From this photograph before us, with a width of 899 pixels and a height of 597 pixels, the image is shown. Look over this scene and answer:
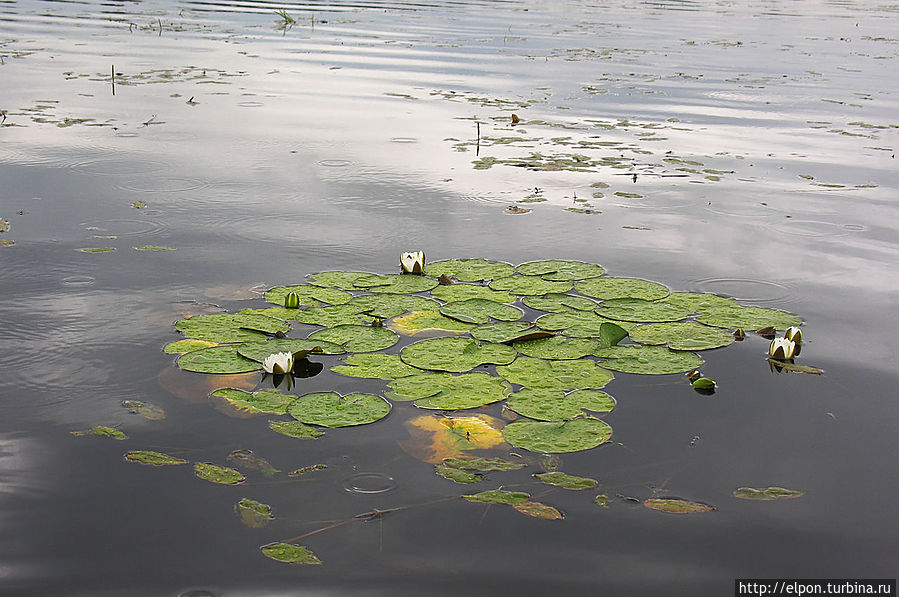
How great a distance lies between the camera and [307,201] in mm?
5508

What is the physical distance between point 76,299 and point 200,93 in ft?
20.4

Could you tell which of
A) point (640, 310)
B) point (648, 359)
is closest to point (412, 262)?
point (640, 310)

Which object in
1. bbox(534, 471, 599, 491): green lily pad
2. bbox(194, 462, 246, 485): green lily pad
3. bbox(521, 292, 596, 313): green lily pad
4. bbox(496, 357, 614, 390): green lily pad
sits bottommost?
bbox(534, 471, 599, 491): green lily pad

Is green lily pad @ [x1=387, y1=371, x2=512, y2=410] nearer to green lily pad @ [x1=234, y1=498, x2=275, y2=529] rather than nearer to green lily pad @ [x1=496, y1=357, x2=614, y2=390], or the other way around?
green lily pad @ [x1=496, y1=357, x2=614, y2=390]

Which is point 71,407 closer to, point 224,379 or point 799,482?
point 224,379

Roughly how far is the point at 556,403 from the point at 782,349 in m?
1.02

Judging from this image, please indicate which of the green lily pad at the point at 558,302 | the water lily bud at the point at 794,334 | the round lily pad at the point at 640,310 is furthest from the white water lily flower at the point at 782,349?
the green lily pad at the point at 558,302

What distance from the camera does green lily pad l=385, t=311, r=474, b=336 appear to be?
11.6ft

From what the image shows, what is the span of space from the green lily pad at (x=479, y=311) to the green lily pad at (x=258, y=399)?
0.94m

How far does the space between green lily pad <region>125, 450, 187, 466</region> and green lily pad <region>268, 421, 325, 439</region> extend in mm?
318

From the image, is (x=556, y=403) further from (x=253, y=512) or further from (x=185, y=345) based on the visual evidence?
(x=185, y=345)

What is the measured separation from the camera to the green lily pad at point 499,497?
239 centimetres

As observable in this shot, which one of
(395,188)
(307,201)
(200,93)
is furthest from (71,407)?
(200,93)

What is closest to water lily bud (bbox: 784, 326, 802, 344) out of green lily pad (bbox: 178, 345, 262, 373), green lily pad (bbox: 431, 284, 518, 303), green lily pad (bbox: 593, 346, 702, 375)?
green lily pad (bbox: 593, 346, 702, 375)
